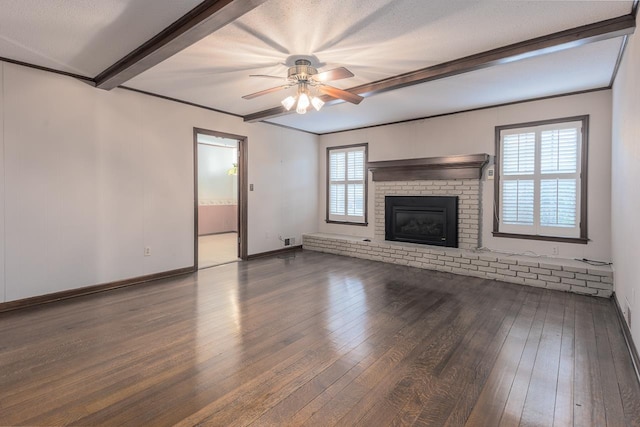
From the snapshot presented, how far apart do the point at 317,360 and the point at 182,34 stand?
2658 millimetres

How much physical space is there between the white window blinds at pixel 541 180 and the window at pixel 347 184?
2517 mm

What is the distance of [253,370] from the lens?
221 cm

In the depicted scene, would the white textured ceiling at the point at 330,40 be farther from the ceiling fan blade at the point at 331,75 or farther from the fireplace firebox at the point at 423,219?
→ the fireplace firebox at the point at 423,219

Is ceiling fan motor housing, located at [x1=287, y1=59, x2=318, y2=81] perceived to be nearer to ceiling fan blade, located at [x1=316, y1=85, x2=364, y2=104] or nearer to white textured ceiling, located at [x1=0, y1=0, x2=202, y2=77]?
ceiling fan blade, located at [x1=316, y1=85, x2=364, y2=104]

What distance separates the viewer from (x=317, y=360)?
2344 millimetres

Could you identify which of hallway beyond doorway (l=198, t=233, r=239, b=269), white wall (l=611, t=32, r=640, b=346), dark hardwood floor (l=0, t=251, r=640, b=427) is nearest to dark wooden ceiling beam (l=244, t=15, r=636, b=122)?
white wall (l=611, t=32, r=640, b=346)

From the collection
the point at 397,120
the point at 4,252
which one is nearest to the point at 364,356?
the point at 4,252

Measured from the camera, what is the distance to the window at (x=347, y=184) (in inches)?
260

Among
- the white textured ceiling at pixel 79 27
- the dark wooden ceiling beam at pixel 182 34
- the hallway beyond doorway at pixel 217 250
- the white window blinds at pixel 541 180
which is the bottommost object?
the hallway beyond doorway at pixel 217 250

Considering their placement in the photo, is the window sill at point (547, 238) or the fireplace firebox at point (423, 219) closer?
the window sill at point (547, 238)

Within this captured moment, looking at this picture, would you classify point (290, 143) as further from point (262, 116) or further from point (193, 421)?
point (193, 421)

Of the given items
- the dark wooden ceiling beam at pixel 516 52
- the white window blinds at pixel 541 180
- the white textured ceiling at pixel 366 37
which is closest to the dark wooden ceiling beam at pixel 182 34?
the white textured ceiling at pixel 366 37

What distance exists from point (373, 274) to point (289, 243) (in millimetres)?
2284

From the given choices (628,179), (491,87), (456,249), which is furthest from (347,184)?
(628,179)
